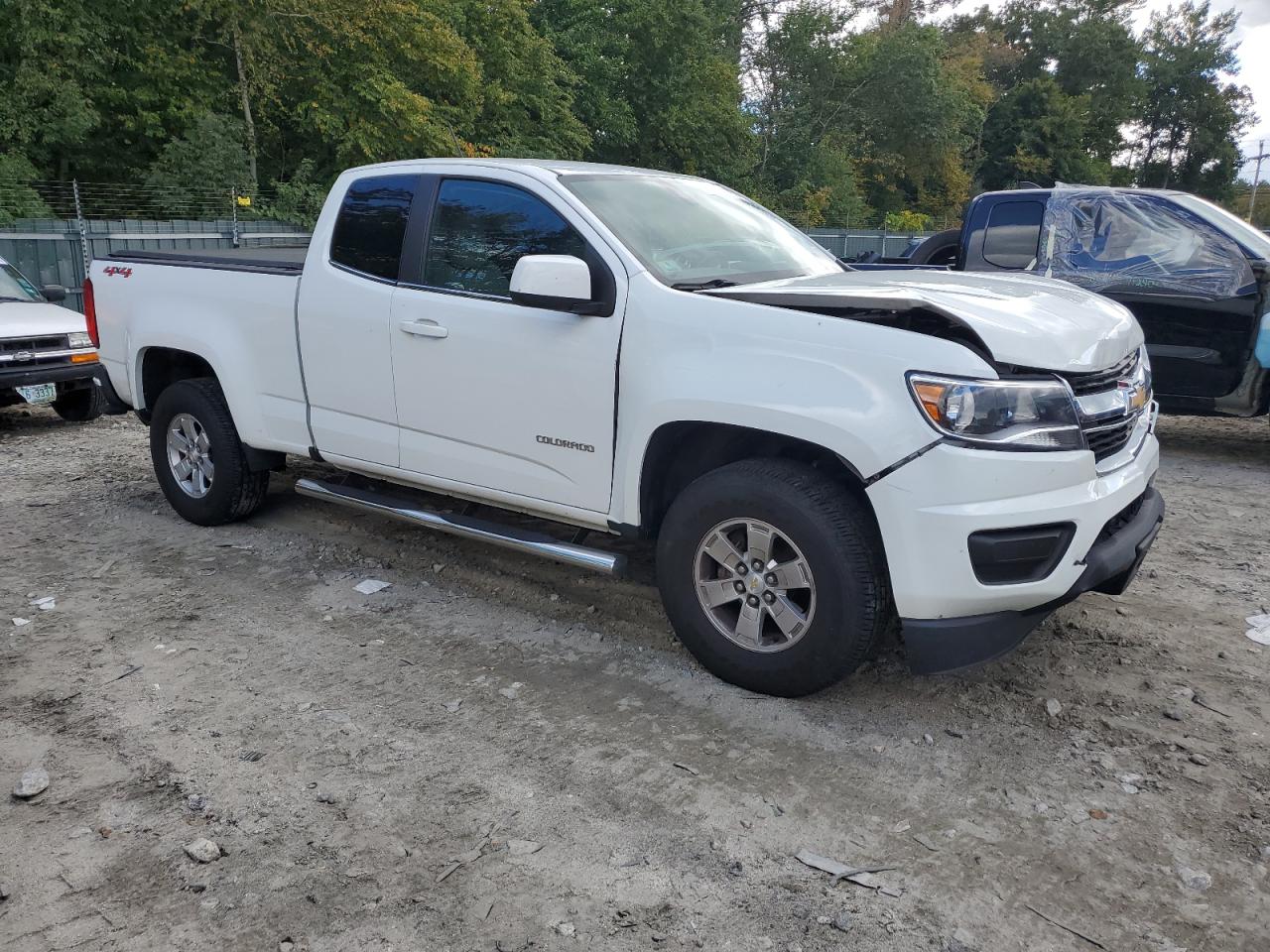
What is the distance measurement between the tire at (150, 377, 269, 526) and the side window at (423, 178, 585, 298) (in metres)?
1.76

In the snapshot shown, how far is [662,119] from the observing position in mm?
34750

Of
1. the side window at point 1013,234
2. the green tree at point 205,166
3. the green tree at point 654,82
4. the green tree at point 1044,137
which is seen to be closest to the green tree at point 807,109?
the green tree at point 654,82

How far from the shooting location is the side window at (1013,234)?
815 cm

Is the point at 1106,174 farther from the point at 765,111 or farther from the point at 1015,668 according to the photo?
the point at 1015,668

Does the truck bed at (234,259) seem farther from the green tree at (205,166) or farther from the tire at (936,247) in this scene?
the green tree at (205,166)

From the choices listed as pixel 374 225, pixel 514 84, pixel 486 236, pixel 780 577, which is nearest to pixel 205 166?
pixel 514 84

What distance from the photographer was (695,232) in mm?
4395

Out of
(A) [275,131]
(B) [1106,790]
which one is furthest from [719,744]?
(A) [275,131]

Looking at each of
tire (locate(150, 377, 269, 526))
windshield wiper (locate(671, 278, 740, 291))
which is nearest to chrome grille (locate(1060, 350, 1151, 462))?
windshield wiper (locate(671, 278, 740, 291))

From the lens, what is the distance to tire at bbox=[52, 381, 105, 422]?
30.1ft

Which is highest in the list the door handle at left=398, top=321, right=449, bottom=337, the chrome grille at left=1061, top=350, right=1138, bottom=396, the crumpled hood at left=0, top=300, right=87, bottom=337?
the chrome grille at left=1061, top=350, right=1138, bottom=396

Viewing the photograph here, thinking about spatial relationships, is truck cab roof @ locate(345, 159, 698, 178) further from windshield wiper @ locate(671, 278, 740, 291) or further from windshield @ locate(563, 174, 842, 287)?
windshield wiper @ locate(671, 278, 740, 291)

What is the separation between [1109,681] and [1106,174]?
60746mm

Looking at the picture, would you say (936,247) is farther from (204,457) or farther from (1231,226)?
(204,457)
